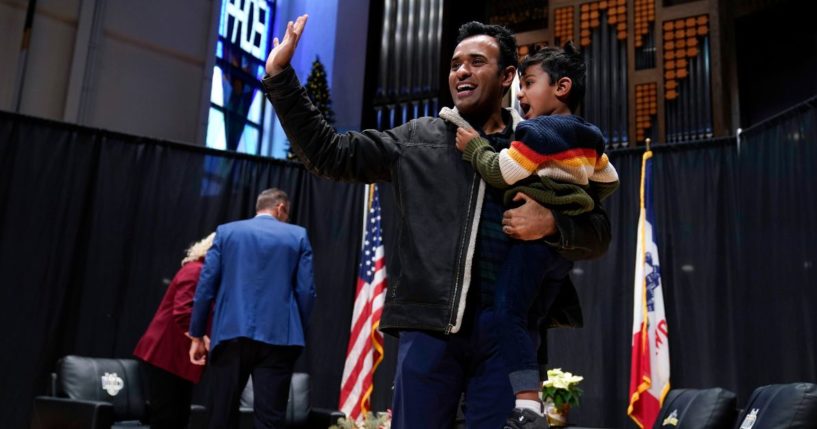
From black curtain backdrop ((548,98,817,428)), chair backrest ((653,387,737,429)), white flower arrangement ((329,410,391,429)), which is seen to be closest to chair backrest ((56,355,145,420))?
white flower arrangement ((329,410,391,429))

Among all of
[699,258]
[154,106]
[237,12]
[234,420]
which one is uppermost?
[237,12]

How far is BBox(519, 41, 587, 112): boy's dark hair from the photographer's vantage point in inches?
74.1

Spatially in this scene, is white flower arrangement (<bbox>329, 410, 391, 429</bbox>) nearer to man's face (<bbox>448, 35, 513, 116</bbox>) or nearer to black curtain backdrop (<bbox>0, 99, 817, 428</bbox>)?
black curtain backdrop (<bbox>0, 99, 817, 428</bbox>)

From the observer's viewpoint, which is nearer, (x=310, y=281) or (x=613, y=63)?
(x=310, y=281)

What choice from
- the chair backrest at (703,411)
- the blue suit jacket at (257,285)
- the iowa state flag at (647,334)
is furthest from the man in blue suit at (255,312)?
the iowa state flag at (647,334)

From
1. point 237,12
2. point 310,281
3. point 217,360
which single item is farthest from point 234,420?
point 237,12

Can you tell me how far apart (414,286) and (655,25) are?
6607mm

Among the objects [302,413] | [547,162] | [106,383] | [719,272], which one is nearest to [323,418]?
[302,413]

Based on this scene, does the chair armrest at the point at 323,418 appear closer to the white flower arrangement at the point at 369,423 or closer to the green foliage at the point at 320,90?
the white flower arrangement at the point at 369,423

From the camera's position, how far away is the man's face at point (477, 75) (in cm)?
179

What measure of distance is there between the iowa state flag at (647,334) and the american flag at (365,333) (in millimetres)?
1823

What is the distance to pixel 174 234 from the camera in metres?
6.60

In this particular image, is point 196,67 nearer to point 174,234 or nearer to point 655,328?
point 174,234

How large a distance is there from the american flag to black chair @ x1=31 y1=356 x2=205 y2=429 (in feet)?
3.95
